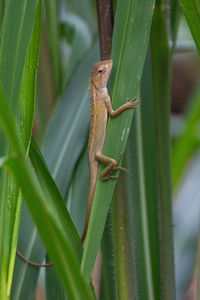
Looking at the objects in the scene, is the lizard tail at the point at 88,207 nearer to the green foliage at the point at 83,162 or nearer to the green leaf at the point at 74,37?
the green foliage at the point at 83,162

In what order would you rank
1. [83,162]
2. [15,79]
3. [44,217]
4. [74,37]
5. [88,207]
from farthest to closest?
1. [74,37]
2. [83,162]
3. [88,207]
4. [15,79]
5. [44,217]

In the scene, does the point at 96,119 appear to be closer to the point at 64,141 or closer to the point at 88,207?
the point at 64,141

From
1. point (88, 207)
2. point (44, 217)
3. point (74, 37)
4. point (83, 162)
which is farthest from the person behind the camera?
point (74, 37)

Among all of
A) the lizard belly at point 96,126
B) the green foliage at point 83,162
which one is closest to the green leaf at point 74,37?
the green foliage at point 83,162

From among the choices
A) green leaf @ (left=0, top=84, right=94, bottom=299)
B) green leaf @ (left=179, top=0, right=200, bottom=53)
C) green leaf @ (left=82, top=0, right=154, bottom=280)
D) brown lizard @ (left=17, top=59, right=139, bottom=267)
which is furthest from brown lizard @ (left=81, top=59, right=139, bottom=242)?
green leaf @ (left=0, top=84, right=94, bottom=299)

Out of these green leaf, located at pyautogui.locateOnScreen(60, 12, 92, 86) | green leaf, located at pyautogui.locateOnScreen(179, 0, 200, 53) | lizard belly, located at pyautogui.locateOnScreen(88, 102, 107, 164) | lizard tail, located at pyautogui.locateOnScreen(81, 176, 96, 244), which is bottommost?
lizard tail, located at pyautogui.locateOnScreen(81, 176, 96, 244)

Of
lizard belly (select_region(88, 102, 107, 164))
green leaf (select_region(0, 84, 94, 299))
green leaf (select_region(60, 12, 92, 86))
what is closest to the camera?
green leaf (select_region(0, 84, 94, 299))

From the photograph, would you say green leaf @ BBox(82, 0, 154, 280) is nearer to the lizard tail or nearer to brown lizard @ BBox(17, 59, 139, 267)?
brown lizard @ BBox(17, 59, 139, 267)

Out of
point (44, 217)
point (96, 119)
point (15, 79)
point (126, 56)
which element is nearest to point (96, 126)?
point (96, 119)

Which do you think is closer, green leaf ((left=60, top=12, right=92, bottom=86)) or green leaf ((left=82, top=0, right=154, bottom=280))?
green leaf ((left=82, top=0, right=154, bottom=280))
